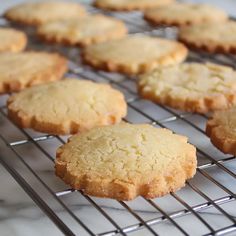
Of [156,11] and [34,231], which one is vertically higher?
[156,11]

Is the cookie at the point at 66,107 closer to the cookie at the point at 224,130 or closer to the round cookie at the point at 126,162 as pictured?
the round cookie at the point at 126,162

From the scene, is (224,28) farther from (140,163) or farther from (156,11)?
(140,163)

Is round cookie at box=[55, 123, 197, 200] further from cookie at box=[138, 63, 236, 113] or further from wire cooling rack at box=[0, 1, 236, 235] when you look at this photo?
cookie at box=[138, 63, 236, 113]

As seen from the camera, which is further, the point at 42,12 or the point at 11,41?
the point at 42,12

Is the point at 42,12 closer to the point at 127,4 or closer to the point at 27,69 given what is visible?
Answer: the point at 127,4

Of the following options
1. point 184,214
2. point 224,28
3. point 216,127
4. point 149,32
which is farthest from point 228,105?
point 149,32

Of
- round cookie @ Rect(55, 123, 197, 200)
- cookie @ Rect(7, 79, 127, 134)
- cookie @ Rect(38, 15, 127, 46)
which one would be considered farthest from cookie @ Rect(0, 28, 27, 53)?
round cookie @ Rect(55, 123, 197, 200)

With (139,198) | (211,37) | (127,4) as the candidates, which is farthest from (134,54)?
(139,198)
